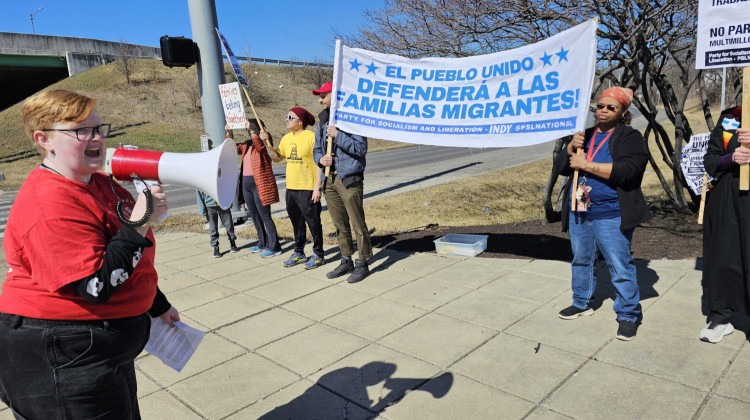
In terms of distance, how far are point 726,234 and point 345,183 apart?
350cm

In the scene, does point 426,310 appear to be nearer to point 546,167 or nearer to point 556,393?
point 556,393

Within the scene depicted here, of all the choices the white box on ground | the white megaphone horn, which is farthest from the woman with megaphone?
the white box on ground

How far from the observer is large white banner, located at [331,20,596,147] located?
4289mm

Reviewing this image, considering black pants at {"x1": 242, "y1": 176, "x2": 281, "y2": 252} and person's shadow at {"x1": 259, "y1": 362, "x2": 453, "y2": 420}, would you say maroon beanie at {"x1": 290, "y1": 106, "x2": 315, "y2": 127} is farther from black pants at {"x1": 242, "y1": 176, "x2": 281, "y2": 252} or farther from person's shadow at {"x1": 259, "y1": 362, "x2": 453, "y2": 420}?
person's shadow at {"x1": 259, "y1": 362, "x2": 453, "y2": 420}

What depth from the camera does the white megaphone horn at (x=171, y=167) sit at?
204cm

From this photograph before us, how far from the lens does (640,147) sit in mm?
3703

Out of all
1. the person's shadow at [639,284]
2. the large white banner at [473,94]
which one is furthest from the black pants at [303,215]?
the person's shadow at [639,284]

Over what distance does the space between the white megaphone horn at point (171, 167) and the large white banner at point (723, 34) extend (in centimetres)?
381

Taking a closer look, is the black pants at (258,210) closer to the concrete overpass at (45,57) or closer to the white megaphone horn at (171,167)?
the white megaphone horn at (171,167)

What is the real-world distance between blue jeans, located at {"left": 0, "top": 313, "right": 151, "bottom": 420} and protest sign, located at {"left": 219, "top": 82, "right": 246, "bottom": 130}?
5.27m

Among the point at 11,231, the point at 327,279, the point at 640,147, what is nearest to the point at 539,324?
the point at 640,147

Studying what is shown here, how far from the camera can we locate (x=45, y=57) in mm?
39875

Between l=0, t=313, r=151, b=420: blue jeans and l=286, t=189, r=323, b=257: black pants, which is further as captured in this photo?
l=286, t=189, r=323, b=257: black pants

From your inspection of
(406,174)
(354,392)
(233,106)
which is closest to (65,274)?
(354,392)
